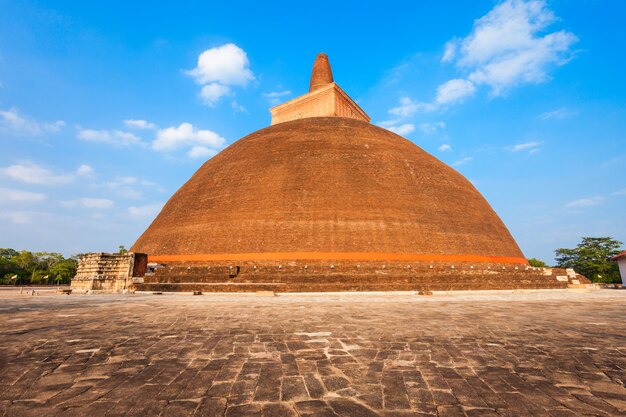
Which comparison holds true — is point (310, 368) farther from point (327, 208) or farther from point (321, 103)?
point (321, 103)

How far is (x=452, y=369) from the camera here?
3182mm

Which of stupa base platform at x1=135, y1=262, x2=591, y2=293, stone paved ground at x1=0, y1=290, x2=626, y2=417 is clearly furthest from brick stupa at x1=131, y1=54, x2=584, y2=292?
stone paved ground at x1=0, y1=290, x2=626, y2=417

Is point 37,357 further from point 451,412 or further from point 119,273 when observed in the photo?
point 119,273

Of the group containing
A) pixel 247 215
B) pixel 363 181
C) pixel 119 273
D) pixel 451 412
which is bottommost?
pixel 451 412

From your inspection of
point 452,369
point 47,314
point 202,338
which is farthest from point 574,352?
point 47,314

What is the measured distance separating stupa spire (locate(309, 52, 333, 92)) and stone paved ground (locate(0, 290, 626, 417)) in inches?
1055

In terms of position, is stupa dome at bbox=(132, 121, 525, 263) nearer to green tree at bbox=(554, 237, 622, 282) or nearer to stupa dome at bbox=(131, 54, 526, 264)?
stupa dome at bbox=(131, 54, 526, 264)

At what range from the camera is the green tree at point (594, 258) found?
37.4 m

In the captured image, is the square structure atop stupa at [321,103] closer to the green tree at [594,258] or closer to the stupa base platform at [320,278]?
the stupa base platform at [320,278]

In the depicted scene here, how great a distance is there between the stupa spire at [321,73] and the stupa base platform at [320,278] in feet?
65.4

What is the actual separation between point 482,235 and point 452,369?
16348 mm

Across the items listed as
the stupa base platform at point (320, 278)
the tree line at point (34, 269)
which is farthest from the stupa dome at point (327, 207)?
the tree line at point (34, 269)

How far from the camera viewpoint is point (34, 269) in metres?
34.8

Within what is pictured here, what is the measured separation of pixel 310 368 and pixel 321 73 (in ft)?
98.0
